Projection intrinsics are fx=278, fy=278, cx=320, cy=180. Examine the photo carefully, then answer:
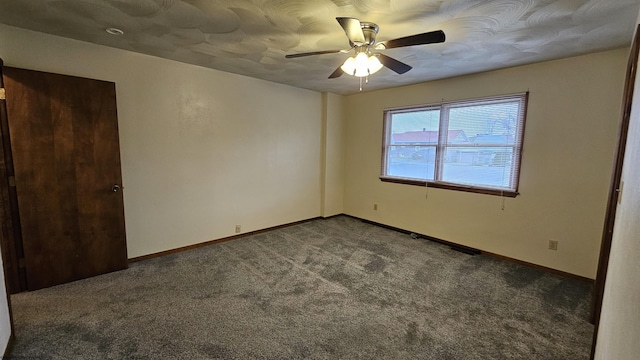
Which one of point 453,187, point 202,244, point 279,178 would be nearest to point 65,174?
point 202,244

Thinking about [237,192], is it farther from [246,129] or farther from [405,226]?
[405,226]

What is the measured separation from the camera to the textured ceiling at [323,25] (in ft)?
6.51

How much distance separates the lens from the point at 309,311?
2369 millimetres

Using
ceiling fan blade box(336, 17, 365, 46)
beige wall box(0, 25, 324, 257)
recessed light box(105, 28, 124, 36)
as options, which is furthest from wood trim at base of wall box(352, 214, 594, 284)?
recessed light box(105, 28, 124, 36)

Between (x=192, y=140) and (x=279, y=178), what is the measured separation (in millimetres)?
1506

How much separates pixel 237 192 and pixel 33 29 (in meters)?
2.62

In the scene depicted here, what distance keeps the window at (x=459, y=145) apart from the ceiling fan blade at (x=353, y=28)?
244cm

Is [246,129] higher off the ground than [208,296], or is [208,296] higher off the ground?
[246,129]

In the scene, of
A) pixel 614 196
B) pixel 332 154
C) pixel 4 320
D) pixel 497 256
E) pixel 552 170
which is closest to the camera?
pixel 4 320

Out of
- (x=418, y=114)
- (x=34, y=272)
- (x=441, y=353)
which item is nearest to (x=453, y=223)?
(x=418, y=114)

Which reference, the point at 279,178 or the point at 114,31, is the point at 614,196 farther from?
the point at 114,31

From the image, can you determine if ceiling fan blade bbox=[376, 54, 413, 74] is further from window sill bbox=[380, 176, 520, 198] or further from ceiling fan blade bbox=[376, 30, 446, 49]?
window sill bbox=[380, 176, 520, 198]

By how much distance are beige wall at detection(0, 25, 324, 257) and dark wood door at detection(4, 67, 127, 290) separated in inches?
7.5

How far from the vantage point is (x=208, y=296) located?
256 centimetres
